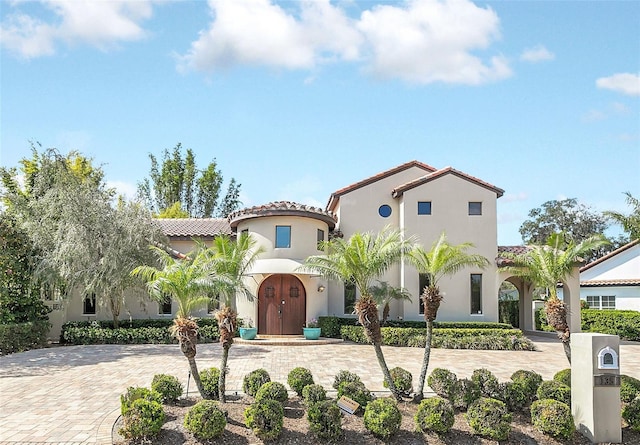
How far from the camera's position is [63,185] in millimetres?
21109

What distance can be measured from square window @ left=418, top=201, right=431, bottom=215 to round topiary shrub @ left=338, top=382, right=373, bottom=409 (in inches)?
599

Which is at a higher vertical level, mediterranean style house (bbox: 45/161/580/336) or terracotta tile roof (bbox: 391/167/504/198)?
terracotta tile roof (bbox: 391/167/504/198)

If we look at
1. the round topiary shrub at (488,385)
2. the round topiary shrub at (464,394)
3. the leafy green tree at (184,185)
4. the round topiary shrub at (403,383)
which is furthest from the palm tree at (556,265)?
the leafy green tree at (184,185)

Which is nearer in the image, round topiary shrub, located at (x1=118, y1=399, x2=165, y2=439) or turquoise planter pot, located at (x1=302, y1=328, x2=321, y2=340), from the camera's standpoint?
round topiary shrub, located at (x1=118, y1=399, x2=165, y2=439)

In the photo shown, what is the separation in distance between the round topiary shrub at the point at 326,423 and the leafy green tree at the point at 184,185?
41.0 metres

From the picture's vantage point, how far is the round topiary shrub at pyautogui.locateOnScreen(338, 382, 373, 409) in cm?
1023

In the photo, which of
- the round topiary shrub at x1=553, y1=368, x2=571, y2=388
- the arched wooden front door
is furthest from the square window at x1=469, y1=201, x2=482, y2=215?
the round topiary shrub at x1=553, y1=368, x2=571, y2=388

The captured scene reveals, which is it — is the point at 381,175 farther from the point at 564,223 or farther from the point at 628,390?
the point at 564,223

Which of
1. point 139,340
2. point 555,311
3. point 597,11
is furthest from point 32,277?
point 597,11

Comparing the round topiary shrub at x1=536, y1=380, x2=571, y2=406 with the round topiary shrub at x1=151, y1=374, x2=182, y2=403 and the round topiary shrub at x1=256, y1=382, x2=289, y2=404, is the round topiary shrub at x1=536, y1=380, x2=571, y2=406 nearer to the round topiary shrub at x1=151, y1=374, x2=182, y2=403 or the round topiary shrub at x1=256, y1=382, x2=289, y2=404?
the round topiary shrub at x1=256, y1=382, x2=289, y2=404

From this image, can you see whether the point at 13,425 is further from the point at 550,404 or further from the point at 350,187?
the point at 350,187

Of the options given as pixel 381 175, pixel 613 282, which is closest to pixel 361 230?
pixel 381 175

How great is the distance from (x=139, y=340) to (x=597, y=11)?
1940 centimetres

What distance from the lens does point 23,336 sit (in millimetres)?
19578
